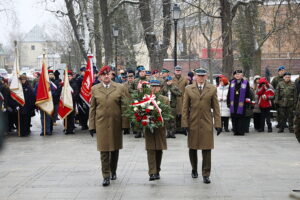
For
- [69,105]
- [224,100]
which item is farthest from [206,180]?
[69,105]

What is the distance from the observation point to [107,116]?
8.91 metres

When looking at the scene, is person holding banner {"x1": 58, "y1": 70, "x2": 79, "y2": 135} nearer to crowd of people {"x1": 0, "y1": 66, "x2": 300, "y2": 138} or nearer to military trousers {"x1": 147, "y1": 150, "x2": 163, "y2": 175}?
crowd of people {"x1": 0, "y1": 66, "x2": 300, "y2": 138}

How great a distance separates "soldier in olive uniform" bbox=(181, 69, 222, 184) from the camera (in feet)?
29.3

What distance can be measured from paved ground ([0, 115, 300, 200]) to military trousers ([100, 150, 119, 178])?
0.24m

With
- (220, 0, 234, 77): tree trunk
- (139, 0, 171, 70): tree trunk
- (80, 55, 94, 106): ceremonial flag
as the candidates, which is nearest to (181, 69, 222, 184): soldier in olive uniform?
(80, 55, 94, 106): ceremonial flag

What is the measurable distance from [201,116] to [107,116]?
5.12 ft

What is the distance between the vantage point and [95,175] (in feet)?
31.5

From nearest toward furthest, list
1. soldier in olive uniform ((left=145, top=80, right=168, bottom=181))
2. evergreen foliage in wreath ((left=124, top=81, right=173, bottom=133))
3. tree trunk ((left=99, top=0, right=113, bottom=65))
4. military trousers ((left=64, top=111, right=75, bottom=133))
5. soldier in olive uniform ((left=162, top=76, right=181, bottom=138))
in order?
evergreen foliage in wreath ((left=124, top=81, right=173, bottom=133))
soldier in olive uniform ((left=145, top=80, right=168, bottom=181))
soldier in olive uniform ((left=162, top=76, right=181, bottom=138))
military trousers ((left=64, top=111, right=75, bottom=133))
tree trunk ((left=99, top=0, right=113, bottom=65))

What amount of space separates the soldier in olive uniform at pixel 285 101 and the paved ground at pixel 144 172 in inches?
77.0

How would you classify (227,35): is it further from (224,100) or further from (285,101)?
(285,101)

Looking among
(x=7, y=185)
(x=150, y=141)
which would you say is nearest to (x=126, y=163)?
(x=150, y=141)

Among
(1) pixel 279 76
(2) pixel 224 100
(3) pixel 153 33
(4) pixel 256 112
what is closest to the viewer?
(2) pixel 224 100

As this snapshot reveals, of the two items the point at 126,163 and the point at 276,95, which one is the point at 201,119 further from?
the point at 276,95

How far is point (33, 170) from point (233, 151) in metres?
4.74
